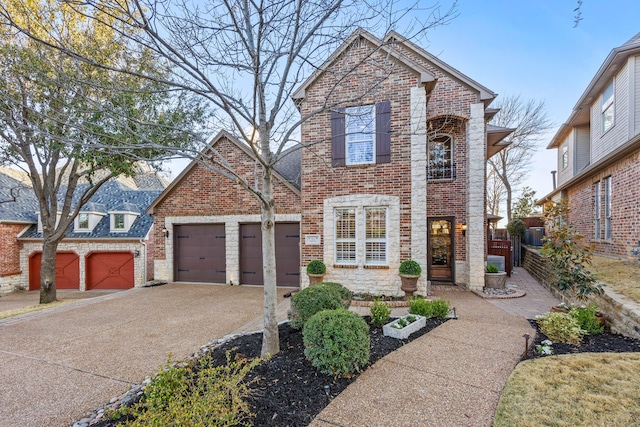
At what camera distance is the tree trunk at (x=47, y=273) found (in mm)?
9508

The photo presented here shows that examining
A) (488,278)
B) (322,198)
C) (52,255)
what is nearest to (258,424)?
(322,198)

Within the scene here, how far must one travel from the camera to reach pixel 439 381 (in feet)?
10.8

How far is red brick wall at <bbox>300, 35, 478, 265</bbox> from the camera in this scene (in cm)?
750

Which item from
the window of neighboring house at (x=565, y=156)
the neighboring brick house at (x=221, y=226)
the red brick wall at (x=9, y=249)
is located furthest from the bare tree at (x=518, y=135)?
the red brick wall at (x=9, y=249)

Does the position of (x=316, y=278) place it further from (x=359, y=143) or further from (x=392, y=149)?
(x=392, y=149)

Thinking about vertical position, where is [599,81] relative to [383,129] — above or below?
above

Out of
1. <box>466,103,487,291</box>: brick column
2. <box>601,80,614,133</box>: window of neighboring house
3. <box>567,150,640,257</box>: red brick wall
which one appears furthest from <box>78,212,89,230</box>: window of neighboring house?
<box>601,80,614,133</box>: window of neighboring house

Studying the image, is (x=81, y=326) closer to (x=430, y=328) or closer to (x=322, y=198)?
(x=322, y=198)

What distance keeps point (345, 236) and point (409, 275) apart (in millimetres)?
1923

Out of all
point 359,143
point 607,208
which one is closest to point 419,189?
point 359,143

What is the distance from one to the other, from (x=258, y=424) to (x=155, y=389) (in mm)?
992

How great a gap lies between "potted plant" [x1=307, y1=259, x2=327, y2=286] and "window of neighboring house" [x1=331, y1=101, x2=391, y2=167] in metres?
2.66

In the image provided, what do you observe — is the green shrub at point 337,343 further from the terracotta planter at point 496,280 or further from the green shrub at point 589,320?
the terracotta planter at point 496,280

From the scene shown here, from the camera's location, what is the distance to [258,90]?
4.06 m
